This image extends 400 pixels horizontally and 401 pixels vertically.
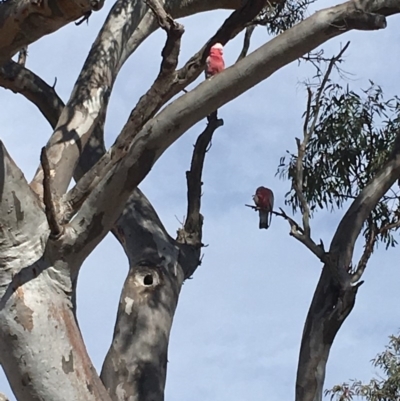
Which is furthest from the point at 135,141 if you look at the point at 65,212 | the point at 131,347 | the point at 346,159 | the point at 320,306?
the point at 346,159

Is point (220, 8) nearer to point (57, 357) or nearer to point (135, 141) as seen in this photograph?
point (135, 141)

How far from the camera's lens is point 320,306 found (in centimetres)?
445

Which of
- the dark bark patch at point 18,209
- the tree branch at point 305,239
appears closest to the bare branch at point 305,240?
the tree branch at point 305,239

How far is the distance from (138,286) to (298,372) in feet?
2.84

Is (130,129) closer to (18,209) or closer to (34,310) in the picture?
(18,209)

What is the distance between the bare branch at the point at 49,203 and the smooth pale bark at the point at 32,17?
484mm

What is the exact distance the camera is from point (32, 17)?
3.34m

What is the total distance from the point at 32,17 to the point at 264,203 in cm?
258

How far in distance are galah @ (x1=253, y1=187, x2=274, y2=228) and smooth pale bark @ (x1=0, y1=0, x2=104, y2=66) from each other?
2.41m

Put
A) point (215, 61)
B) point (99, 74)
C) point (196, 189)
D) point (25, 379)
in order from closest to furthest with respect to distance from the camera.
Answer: point (25, 379)
point (215, 61)
point (99, 74)
point (196, 189)

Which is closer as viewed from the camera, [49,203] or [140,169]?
[49,203]

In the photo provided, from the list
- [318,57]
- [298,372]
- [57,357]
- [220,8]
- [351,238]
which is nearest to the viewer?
[57,357]

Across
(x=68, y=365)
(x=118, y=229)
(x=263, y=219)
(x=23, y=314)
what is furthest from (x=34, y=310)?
(x=263, y=219)

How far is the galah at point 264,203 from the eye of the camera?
5.58m
